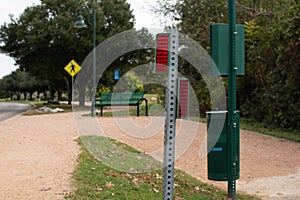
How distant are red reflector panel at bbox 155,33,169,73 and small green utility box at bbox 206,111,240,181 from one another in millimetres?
2798

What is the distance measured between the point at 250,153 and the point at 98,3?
2432 cm

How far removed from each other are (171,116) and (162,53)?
1.55 ft

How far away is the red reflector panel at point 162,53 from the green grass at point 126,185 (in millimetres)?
2791

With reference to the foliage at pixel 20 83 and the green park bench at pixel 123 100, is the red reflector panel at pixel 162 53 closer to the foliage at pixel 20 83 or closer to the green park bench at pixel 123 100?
the green park bench at pixel 123 100

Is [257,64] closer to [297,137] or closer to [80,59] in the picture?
[297,137]

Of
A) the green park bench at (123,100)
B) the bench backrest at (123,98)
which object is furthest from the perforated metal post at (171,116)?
the bench backrest at (123,98)

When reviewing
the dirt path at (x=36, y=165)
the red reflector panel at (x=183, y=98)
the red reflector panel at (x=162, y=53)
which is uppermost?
the red reflector panel at (x=162, y=53)

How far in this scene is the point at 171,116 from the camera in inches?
120

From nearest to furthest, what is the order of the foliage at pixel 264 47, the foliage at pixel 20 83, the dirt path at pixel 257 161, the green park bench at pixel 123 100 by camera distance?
the dirt path at pixel 257 161, the foliage at pixel 264 47, the green park bench at pixel 123 100, the foliage at pixel 20 83

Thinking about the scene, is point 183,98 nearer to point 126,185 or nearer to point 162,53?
point 162,53

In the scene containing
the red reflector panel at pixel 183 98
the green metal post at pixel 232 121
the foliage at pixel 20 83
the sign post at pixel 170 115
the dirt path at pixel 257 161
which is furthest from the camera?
the foliage at pixel 20 83

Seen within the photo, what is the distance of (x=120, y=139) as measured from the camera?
11.7m

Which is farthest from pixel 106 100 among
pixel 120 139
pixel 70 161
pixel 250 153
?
pixel 70 161

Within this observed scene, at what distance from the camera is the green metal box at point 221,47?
5.64 metres
